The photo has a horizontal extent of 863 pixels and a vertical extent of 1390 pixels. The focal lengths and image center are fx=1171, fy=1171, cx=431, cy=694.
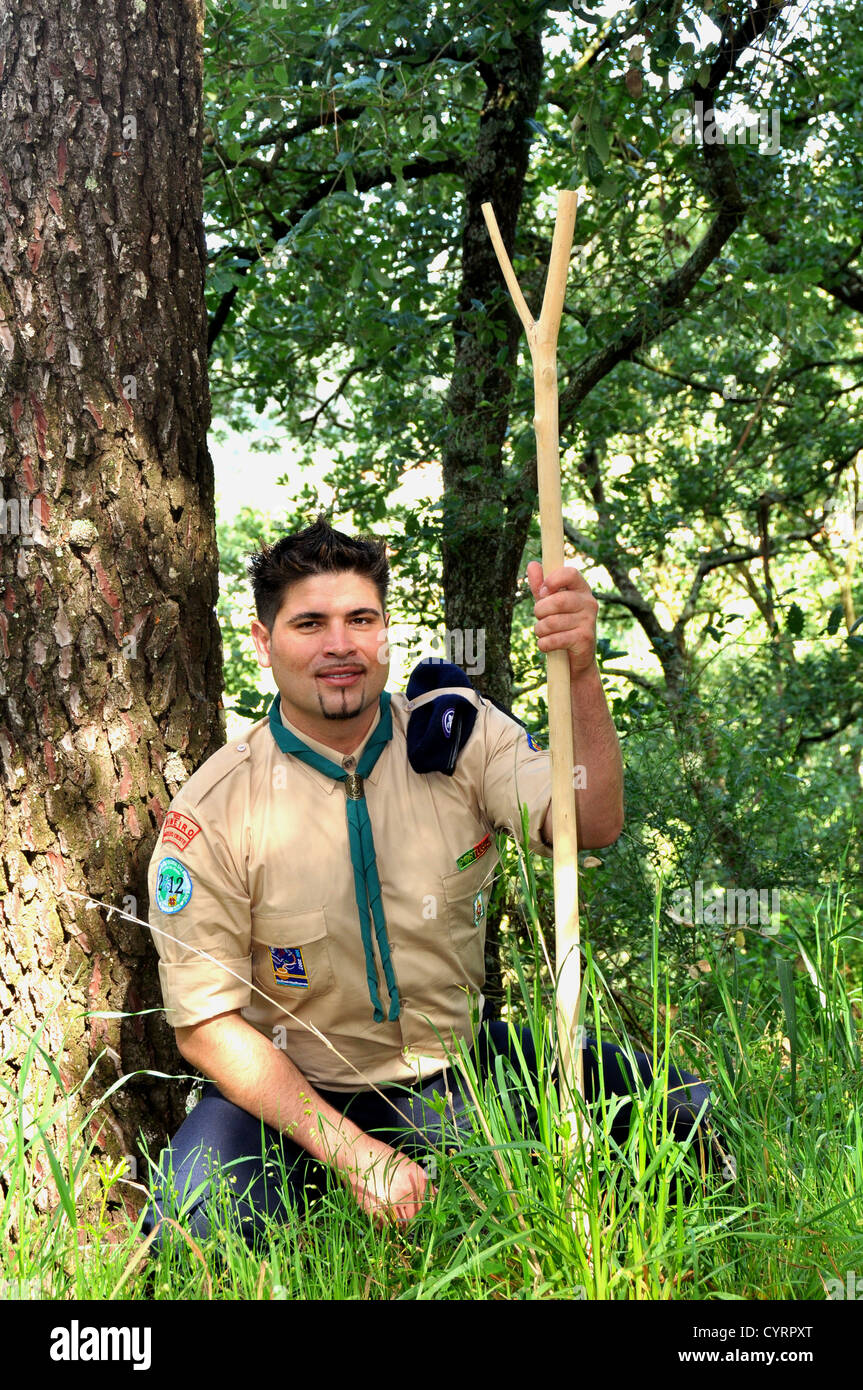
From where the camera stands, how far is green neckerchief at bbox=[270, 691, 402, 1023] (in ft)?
8.57

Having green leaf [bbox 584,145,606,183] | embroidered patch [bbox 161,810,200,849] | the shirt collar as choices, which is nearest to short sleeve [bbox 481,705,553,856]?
the shirt collar

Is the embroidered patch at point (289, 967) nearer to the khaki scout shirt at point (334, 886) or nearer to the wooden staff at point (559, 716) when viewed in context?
the khaki scout shirt at point (334, 886)

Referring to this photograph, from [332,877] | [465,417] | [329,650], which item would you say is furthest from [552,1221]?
[465,417]

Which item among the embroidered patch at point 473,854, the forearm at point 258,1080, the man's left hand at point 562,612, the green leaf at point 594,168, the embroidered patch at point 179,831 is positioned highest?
the green leaf at point 594,168

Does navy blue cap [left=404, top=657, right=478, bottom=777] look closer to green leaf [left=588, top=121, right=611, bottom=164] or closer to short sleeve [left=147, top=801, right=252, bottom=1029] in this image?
short sleeve [left=147, top=801, right=252, bottom=1029]

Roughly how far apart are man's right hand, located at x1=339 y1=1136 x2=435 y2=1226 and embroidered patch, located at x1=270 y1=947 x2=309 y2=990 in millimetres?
429

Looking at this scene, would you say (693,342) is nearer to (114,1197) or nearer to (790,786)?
(790,786)

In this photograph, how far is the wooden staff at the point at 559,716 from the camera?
197cm

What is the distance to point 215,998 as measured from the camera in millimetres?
2451

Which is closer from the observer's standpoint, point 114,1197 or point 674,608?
point 114,1197

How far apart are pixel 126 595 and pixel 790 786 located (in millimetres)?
3419

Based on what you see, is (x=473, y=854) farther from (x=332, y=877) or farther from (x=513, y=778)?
(x=332, y=877)

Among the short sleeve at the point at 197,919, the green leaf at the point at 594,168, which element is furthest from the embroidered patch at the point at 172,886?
the green leaf at the point at 594,168

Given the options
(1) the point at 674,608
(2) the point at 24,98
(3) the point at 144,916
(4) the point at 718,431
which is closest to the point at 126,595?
(3) the point at 144,916
